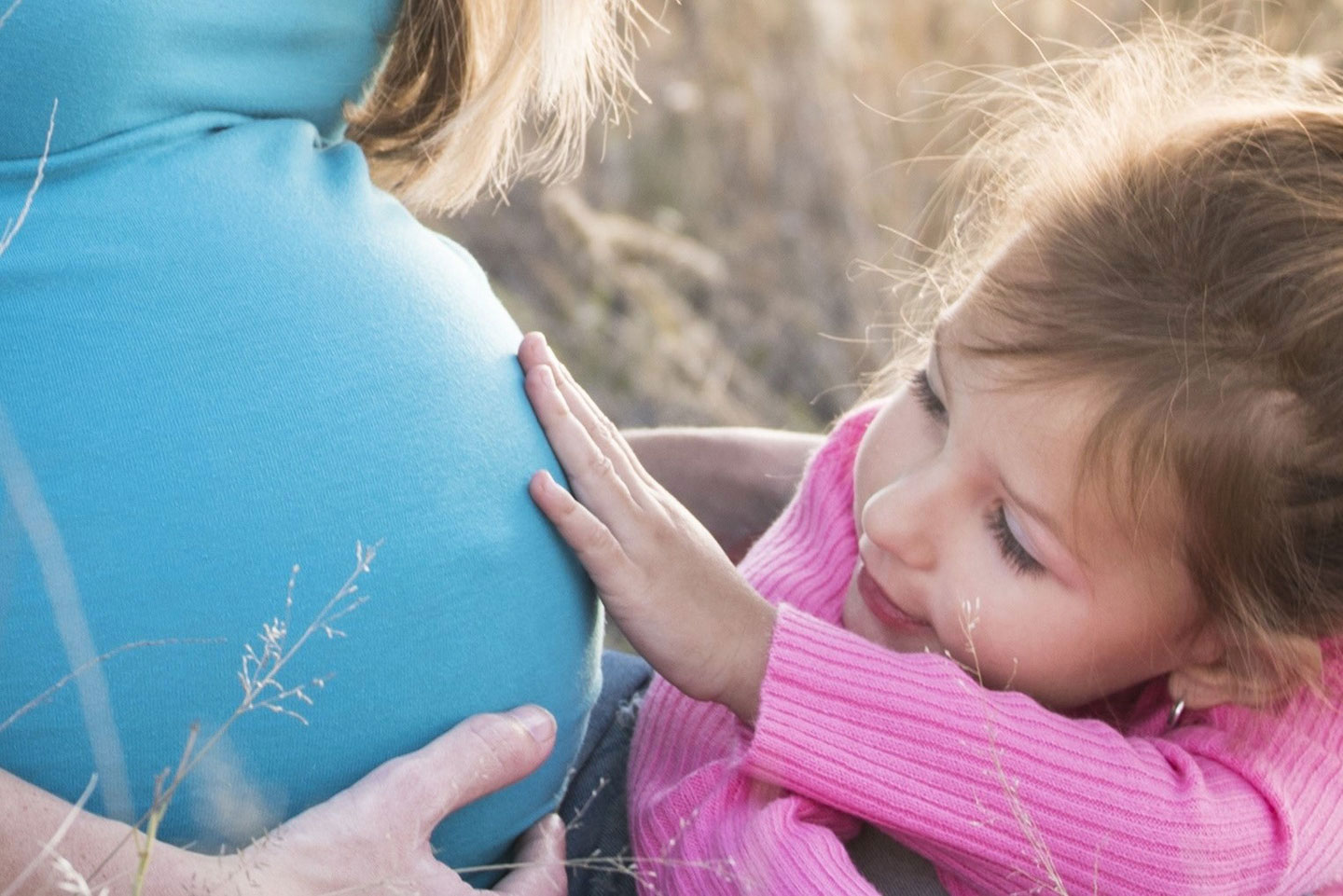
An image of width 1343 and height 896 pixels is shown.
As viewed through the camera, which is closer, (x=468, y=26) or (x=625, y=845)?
(x=625, y=845)

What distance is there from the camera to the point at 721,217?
5.00 metres

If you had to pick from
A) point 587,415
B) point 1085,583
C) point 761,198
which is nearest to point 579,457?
point 587,415

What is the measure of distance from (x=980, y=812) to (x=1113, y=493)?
0.41 metres

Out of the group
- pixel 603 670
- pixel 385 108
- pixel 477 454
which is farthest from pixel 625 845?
pixel 385 108

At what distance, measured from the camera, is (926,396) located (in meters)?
1.99

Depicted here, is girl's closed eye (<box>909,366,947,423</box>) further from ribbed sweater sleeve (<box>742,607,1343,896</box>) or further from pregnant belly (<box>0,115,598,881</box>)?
pregnant belly (<box>0,115,598,881</box>)

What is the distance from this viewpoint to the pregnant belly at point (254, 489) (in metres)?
1.45

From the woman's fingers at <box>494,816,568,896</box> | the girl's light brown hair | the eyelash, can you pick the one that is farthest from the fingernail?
the girl's light brown hair

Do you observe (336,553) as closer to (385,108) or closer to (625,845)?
(625,845)

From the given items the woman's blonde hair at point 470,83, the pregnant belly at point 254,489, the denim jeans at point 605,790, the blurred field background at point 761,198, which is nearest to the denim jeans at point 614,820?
the denim jeans at point 605,790

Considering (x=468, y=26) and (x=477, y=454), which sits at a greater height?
(x=468, y=26)

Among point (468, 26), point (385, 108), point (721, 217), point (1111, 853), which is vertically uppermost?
point (468, 26)

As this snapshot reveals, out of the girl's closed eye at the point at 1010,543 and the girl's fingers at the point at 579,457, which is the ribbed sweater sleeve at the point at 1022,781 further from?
the girl's fingers at the point at 579,457

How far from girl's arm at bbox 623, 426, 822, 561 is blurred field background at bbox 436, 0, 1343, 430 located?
5.20 ft
